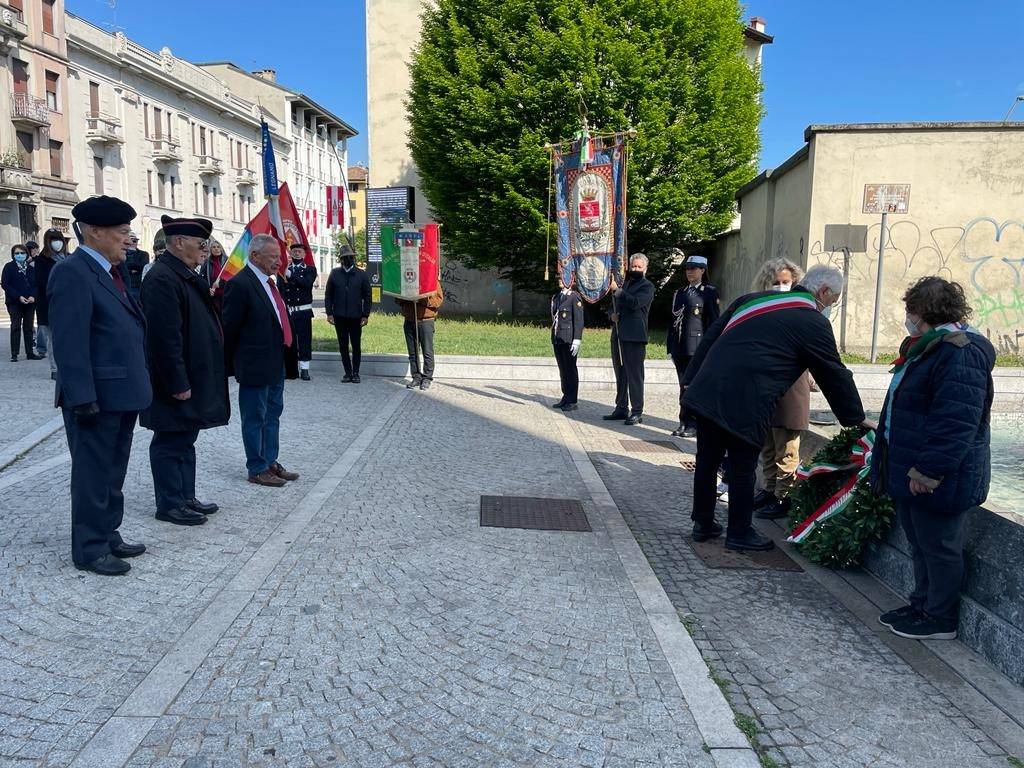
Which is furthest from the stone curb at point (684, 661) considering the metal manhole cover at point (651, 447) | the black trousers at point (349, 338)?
the black trousers at point (349, 338)

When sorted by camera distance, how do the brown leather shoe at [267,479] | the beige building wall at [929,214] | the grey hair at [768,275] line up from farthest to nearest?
the beige building wall at [929,214], the brown leather shoe at [267,479], the grey hair at [768,275]

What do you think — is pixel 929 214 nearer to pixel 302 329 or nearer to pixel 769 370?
pixel 302 329

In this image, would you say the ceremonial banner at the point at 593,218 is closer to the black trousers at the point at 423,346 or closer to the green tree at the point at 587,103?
the black trousers at the point at 423,346

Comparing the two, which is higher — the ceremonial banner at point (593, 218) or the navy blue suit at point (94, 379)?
the ceremonial banner at point (593, 218)

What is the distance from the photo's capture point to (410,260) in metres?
11.8

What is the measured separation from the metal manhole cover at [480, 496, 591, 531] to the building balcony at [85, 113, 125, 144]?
43.2 metres

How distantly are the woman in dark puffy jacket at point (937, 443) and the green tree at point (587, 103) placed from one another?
1705 centimetres

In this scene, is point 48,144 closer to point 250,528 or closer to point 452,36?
point 452,36

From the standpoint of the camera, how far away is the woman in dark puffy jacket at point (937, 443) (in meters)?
3.40

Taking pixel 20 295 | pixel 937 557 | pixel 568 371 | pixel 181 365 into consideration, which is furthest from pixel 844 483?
pixel 20 295

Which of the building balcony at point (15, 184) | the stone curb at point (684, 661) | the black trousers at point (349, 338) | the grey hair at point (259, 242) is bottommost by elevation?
Result: the stone curb at point (684, 661)

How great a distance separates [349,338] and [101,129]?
120 feet

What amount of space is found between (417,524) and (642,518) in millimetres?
1717

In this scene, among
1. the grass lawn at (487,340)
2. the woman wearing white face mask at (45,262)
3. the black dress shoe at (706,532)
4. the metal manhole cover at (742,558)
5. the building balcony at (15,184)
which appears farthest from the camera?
the building balcony at (15,184)
